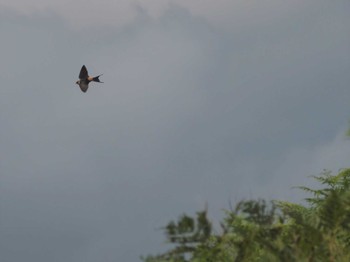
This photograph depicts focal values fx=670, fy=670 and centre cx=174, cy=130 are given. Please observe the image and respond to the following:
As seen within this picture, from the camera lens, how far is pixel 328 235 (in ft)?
13.2

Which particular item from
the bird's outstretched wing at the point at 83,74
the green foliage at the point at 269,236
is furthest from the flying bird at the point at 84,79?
the green foliage at the point at 269,236

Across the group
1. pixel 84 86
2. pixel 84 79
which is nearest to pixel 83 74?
pixel 84 79

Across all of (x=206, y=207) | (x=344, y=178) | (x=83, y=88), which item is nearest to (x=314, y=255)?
(x=206, y=207)

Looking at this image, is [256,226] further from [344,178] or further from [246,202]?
[344,178]

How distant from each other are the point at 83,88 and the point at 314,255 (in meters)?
27.4

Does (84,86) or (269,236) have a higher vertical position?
(84,86)

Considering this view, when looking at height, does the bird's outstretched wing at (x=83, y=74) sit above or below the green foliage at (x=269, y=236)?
above

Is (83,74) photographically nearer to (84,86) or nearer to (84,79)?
(84,79)

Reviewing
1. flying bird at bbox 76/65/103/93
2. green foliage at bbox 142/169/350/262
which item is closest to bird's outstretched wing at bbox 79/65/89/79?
flying bird at bbox 76/65/103/93

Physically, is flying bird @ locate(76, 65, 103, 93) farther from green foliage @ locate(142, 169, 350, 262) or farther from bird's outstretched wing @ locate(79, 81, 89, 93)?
green foliage @ locate(142, 169, 350, 262)

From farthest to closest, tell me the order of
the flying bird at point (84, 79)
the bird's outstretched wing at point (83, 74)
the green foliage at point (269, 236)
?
the bird's outstretched wing at point (83, 74) < the flying bird at point (84, 79) < the green foliage at point (269, 236)

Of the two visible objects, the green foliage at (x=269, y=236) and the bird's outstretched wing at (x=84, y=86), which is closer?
the green foliage at (x=269, y=236)

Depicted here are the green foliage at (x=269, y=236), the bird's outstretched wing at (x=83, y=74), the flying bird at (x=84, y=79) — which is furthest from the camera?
the bird's outstretched wing at (x=83, y=74)

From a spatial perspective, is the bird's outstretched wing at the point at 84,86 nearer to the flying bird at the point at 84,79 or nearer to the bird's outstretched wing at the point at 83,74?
the flying bird at the point at 84,79
